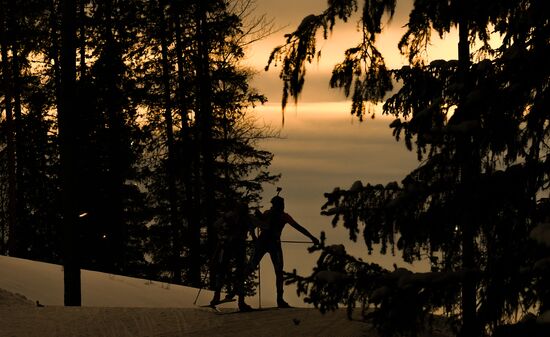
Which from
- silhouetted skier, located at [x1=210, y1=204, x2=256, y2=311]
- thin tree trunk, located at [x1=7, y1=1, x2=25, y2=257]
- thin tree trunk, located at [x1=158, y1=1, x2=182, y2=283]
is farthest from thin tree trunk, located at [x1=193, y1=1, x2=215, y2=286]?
silhouetted skier, located at [x1=210, y1=204, x2=256, y2=311]

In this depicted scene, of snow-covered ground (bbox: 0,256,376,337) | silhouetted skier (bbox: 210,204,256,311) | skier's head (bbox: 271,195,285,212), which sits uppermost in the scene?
skier's head (bbox: 271,195,285,212)

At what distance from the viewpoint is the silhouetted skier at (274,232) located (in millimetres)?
16141

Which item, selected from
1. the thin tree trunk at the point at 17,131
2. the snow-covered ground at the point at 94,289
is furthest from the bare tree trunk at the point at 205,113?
the snow-covered ground at the point at 94,289

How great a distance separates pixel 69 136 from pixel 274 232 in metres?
5.54

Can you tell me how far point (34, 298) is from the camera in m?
20.4

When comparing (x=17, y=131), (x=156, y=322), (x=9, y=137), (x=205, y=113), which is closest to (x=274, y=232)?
(x=156, y=322)

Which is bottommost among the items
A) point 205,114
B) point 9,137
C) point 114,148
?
point 114,148

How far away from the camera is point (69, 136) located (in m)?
19.5

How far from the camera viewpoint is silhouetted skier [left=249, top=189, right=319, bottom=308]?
16141 millimetres

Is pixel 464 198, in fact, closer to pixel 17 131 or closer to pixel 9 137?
pixel 9 137

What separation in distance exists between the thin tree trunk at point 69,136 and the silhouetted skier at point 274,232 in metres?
4.92

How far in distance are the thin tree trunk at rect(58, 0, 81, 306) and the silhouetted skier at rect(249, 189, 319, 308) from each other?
4.92 meters

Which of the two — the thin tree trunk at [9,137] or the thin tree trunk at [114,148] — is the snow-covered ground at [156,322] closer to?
the thin tree trunk at [9,137]

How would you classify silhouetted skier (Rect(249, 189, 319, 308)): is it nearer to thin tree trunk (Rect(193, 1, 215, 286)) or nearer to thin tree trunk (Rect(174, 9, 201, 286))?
thin tree trunk (Rect(174, 9, 201, 286))
